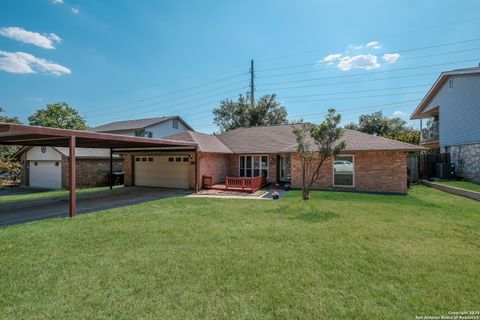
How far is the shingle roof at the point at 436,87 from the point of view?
52.1 feet

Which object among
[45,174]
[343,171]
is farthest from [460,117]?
[45,174]

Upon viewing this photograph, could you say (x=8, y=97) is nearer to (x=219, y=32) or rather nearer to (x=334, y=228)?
(x=219, y=32)

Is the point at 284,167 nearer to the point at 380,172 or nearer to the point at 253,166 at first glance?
the point at 253,166

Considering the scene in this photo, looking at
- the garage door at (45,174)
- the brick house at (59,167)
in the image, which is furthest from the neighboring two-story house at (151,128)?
the garage door at (45,174)

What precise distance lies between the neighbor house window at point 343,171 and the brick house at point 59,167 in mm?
17781

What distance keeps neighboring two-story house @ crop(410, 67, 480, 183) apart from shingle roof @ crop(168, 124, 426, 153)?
5.67 metres

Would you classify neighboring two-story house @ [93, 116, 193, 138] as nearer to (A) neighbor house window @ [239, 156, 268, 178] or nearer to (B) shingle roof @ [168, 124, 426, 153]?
(B) shingle roof @ [168, 124, 426, 153]

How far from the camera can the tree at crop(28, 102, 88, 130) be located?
113 ft

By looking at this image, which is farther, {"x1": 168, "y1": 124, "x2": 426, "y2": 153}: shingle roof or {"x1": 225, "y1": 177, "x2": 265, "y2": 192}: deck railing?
{"x1": 225, "y1": 177, "x2": 265, "y2": 192}: deck railing

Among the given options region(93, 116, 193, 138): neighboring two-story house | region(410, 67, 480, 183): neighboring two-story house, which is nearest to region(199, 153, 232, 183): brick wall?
region(93, 116, 193, 138): neighboring two-story house

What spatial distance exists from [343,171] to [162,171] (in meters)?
12.0

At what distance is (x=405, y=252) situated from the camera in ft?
16.9

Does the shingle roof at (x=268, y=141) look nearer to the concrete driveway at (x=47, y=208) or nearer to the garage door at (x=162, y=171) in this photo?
the garage door at (x=162, y=171)

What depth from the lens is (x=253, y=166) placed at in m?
17.8
